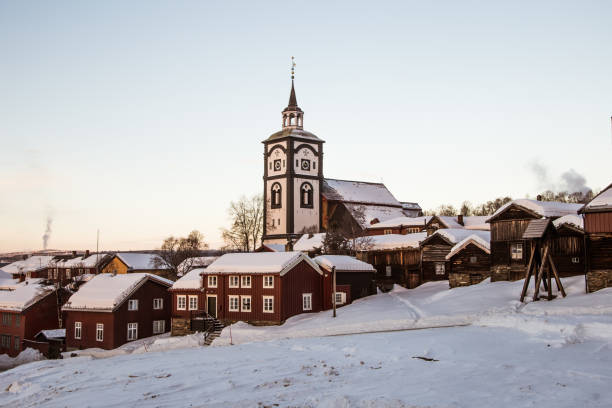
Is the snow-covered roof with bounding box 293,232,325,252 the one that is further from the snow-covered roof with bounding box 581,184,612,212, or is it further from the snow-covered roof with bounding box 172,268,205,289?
the snow-covered roof with bounding box 581,184,612,212

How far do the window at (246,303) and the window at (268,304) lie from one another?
4.45 feet

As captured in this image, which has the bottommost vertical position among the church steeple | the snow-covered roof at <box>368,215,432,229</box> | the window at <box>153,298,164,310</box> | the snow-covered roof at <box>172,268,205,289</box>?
the window at <box>153,298,164,310</box>

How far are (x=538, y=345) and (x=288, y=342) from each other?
11269 mm

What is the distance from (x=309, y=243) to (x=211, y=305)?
90.7 feet

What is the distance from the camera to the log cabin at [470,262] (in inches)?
1784

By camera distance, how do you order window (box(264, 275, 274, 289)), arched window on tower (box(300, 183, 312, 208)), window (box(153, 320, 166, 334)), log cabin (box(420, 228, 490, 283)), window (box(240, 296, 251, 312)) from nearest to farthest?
window (box(264, 275, 274, 289)) < window (box(240, 296, 251, 312)) < window (box(153, 320, 166, 334)) < log cabin (box(420, 228, 490, 283)) < arched window on tower (box(300, 183, 312, 208))

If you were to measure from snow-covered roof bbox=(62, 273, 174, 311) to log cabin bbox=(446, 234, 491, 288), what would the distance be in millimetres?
25334

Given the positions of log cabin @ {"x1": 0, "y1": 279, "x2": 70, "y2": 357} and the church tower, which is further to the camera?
the church tower

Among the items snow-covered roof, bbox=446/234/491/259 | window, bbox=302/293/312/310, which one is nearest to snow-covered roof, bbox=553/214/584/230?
snow-covered roof, bbox=446/234/491/259

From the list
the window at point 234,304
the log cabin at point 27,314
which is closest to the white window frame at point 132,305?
the window at point 234,304

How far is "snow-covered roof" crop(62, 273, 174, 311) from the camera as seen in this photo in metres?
46.6

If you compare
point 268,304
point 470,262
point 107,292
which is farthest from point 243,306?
point 470,262

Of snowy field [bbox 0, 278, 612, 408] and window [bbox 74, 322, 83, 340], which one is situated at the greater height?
snowy field [bbox 0, 278, 612, 408]

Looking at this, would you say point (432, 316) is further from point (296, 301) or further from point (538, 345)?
point (296, 301)
